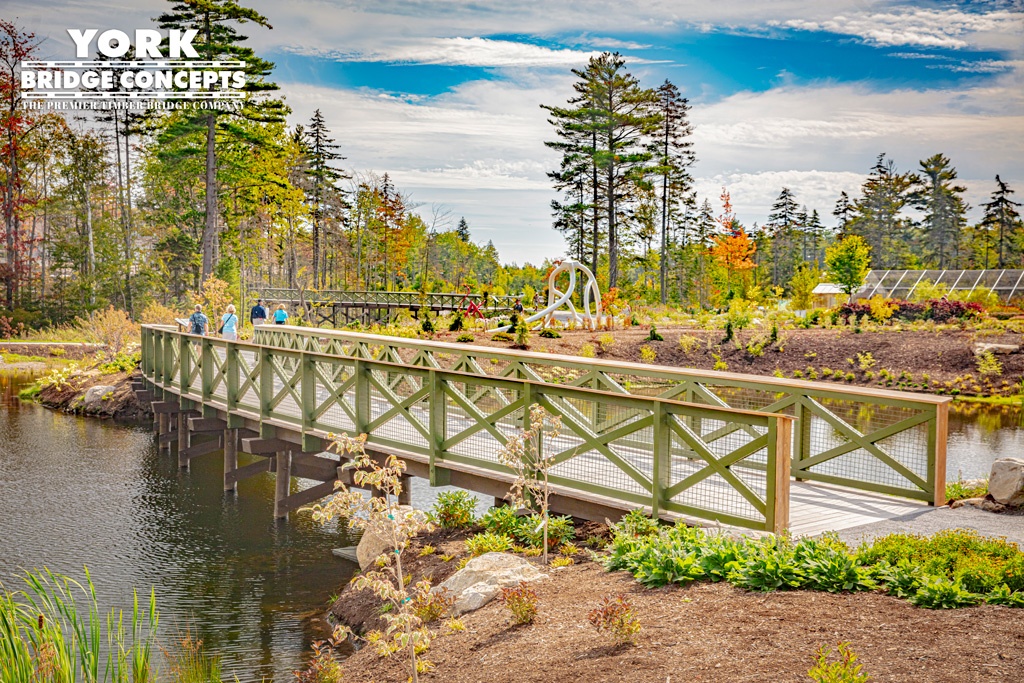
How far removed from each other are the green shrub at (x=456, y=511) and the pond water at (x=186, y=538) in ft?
5.41

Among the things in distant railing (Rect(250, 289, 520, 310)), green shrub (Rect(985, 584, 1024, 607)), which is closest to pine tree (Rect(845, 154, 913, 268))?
distant railing (Rect(250, 289, 520, 310))

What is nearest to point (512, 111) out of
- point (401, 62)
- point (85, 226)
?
point (401, 62)

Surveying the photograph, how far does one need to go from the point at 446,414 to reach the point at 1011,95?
47.3 m

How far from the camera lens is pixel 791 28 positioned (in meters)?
42.4

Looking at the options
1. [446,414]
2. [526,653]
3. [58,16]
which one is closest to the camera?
[526,653]

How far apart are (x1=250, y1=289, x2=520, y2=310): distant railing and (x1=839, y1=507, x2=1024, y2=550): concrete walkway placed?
32.0 meters

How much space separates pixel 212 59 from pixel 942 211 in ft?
173

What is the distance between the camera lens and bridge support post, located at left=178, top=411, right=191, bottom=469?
16.1m

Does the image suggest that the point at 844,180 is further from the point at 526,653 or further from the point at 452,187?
the point at 526,653

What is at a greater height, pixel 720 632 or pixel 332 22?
pixel 332 22

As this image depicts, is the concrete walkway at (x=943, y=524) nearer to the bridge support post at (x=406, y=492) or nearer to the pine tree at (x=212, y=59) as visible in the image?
the bridge support post at (x=406, y=492)

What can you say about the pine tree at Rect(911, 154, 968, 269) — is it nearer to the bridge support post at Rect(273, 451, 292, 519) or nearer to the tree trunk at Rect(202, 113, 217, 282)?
the tree trunk at Rect(202, 113, 217, 282)

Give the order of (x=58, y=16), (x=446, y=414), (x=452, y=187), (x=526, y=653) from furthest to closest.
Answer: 1. (x=452, y=187)
2. (x=58, y=16)
3. (x=446, y=414)
4. (x=526, y=653)

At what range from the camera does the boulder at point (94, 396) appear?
868 inches
